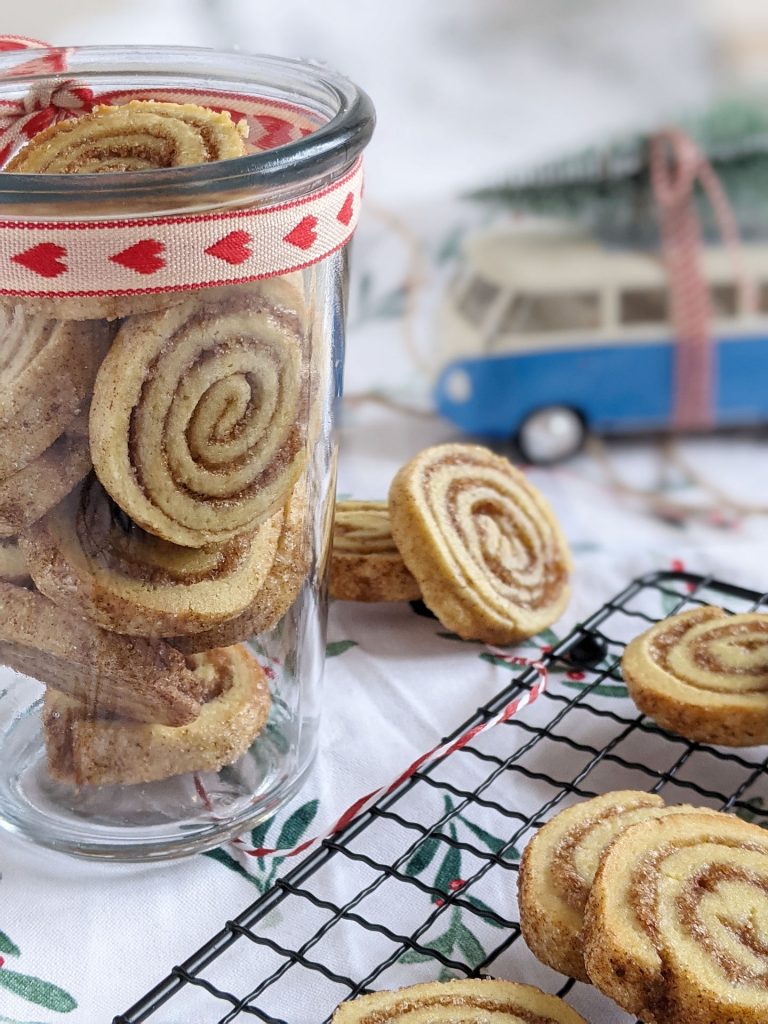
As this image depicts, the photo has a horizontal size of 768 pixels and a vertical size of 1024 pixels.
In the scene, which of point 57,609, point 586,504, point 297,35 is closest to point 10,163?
point 57,609

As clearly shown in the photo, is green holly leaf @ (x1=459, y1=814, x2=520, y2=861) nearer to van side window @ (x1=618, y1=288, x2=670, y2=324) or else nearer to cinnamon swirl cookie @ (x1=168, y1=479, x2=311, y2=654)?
cinnamon swirl cookie @ (x1=168, y1=479, x2=311, y2=654)

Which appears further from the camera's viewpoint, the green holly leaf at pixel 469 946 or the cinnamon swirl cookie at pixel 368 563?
the cinnamon swirl cookie at pixel 368 563

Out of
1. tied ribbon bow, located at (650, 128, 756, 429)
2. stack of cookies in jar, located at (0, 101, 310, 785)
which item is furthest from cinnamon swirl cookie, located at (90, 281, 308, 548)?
tied ribbon bow, located at (650, 128, 756, 429)

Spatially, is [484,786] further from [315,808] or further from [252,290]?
[252,290]

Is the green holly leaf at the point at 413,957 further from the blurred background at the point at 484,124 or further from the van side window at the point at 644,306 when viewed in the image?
the van side window at the point at 644,306

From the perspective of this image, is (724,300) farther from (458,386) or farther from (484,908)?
(484,908)

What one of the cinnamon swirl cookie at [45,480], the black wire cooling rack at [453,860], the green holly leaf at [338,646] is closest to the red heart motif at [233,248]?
the cinnamon swirl cookie at [45,480]

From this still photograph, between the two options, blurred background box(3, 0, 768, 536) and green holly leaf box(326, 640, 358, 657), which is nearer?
green holly leaf box(326, 640, 358, 657)
